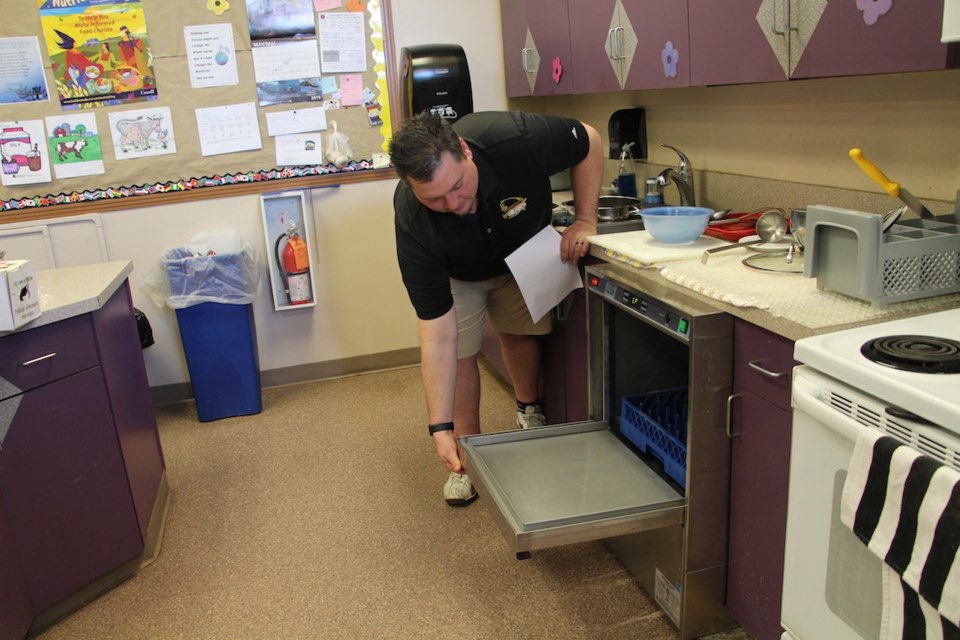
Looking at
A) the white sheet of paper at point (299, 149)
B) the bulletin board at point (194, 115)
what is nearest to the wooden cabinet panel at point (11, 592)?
the bulletin board at point (194, 115)

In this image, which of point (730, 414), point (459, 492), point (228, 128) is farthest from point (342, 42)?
point (730, 414)

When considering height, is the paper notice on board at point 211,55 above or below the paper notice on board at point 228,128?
above

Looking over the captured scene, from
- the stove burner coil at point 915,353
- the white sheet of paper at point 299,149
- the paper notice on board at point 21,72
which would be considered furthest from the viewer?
the white sheet of paper at point 299,149

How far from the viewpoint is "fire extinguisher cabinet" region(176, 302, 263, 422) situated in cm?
340

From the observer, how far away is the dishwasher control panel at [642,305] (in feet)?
5.55

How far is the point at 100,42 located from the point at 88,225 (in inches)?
30.7

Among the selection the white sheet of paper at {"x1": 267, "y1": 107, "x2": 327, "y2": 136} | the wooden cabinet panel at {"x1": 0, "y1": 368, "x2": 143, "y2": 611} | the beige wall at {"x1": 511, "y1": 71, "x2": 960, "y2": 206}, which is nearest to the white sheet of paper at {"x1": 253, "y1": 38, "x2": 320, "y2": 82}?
the white sheet of paper at {"x1": 267, "y1": 107, "x2": 327, "y2": 136}

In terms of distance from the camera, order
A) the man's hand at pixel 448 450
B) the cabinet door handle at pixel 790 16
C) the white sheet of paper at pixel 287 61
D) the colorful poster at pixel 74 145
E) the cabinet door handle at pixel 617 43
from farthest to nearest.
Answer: the white sheet of paper at pixel 287 61, the colorful poster at pixel 74 145, the cabinet door handle at pixel 617 43, the man's hand at pixel 448 450, the cabinet door handle at pixel 790 16

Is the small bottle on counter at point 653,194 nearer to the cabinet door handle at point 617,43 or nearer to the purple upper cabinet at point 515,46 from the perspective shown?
the cabinet door handle at point 617,43

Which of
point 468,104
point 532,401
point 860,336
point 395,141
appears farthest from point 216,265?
point 860,336

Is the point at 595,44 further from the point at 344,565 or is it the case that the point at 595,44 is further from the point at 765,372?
the point at 344,565

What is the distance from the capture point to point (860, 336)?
1354mm

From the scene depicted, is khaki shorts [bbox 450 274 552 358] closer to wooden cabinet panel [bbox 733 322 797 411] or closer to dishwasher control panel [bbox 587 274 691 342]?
dishwasher control panel [bbox 587 274 691 342]

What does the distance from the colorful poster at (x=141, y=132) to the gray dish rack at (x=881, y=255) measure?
9.38 feet
